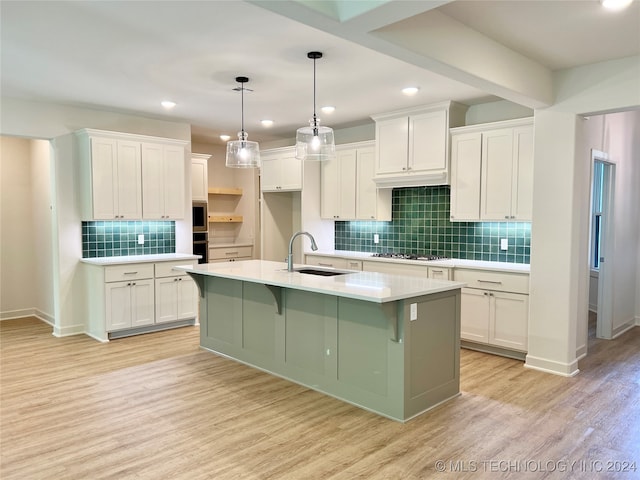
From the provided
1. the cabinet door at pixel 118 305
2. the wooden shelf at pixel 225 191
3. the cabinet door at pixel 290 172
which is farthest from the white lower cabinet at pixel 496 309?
the wooden shelf at pixel 225 191

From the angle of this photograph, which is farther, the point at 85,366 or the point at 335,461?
the point at 85,366

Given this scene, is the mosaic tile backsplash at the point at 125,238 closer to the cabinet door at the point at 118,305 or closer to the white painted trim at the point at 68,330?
the cabinet door at the point at 118,305

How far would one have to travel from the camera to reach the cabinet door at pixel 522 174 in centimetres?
450

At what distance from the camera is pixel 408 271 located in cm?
515

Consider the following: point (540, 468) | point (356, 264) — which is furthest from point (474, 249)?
point (540, 468)

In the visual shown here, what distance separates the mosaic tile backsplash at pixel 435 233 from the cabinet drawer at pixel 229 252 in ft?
8.72

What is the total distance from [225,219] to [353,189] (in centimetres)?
298

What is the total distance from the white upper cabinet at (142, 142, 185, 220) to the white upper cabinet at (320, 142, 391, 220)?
1.95m

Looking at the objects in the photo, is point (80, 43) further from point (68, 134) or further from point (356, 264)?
point (356, 264)

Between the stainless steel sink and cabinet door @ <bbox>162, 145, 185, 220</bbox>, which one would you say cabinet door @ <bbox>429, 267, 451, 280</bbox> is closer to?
the stainless steel sink

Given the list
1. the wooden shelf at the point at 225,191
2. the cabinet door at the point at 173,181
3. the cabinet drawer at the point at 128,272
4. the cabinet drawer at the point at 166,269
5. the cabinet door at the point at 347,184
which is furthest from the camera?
the wooden shelf at the point at 225,191

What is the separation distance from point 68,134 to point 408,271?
4.23 metres

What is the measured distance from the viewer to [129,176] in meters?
5.56

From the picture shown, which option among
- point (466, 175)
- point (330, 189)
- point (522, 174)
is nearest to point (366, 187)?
point (330, 189)
